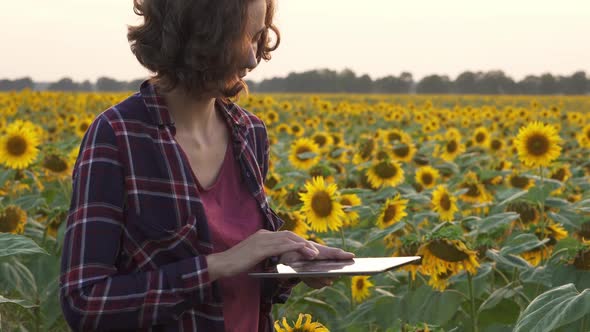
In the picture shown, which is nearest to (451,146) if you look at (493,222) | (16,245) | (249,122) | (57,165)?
(57,165)

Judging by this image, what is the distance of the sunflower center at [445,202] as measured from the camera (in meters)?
4.27

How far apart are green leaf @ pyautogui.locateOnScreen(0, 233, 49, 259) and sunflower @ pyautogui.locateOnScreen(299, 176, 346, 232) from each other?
1.63 metres

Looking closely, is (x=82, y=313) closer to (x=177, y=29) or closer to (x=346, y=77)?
(x=177, y=29)

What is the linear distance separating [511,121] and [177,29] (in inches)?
405

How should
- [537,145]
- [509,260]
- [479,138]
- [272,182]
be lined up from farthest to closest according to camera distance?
[479,138] → [272,182] → [537,145] → [509,260]

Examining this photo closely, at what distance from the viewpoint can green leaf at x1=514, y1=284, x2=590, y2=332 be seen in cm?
186

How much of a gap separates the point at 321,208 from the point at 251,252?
6.09 feet

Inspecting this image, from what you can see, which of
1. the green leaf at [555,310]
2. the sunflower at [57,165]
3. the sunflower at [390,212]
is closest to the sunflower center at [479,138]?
the sunflower at [57,165]

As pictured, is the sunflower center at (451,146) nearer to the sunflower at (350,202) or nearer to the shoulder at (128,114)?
the sunflower at (350,202)

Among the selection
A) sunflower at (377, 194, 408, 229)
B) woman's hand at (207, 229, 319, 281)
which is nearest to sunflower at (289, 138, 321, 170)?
sunflower at (377, 194, 408, 229)

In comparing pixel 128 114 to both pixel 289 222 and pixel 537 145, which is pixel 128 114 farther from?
pixel 537 145

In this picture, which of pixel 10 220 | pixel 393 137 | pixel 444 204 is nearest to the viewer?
pixel 10 220

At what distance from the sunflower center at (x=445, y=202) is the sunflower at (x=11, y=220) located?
1965mm

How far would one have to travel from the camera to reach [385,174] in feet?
16.0
